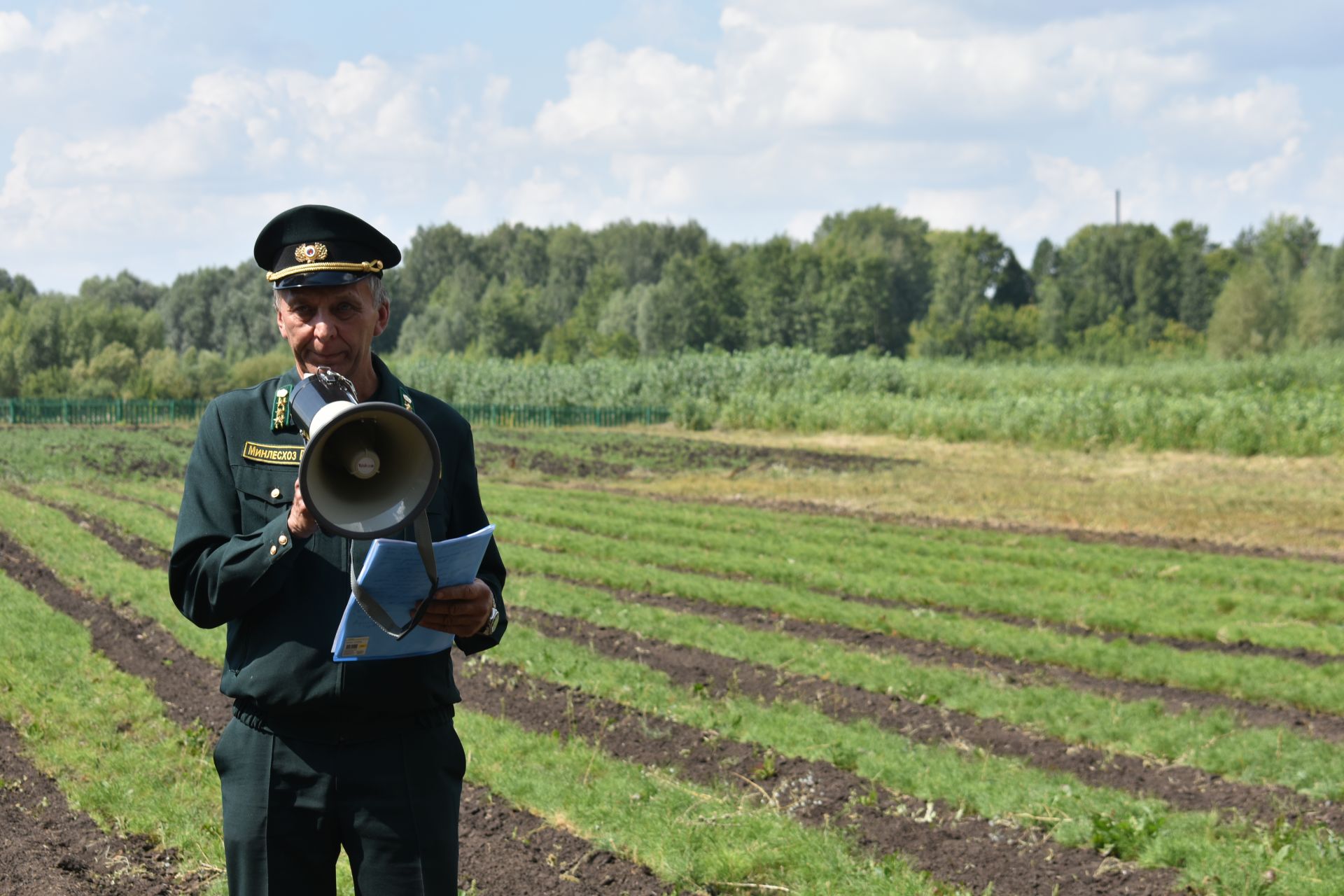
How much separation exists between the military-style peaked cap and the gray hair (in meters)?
0.01

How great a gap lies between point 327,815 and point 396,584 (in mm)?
661

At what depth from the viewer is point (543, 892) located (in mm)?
6152

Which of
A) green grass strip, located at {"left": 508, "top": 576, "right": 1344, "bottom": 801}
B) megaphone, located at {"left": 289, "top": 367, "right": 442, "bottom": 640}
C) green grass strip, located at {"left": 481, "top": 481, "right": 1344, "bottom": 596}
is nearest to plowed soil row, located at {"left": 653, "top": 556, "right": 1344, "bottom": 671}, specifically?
green grass strip, located at {"left": 508, "top": 576, "right": 1344, "bottom": 801}

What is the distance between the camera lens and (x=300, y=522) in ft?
8.95

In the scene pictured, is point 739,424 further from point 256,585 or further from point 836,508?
point 256,585

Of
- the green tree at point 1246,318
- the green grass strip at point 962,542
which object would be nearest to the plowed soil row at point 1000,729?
the green grass strip at point 962,542

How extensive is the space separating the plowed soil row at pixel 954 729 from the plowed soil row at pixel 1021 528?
10.1 metres

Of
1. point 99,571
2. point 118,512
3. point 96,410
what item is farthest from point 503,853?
point 96,410

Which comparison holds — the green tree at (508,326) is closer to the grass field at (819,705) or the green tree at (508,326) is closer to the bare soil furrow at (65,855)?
the grass field at (819,705)

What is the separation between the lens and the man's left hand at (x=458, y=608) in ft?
9.32

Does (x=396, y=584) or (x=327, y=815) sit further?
(x=327, y=815)

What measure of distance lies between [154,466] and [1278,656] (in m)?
27.7

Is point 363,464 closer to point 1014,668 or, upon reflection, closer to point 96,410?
point 1014,668

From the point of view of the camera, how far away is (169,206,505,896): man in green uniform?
292cm
